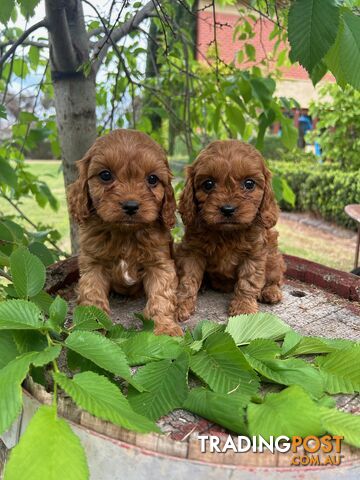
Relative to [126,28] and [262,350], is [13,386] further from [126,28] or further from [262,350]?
[126,28]

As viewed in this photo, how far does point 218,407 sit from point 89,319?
21.7 inches

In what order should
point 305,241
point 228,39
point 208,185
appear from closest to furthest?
1. point 208,185
2. point 228,39
3. point 305,241

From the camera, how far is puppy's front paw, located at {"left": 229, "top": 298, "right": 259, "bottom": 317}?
222 centimetres

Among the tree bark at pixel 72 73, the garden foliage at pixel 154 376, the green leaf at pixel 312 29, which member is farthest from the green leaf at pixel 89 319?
the tree bark at pixel 72 73

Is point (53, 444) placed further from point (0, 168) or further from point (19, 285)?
point (0, 168)

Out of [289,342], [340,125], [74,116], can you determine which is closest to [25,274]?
A: [289,342]

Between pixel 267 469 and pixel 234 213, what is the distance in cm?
112

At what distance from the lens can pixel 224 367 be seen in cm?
146

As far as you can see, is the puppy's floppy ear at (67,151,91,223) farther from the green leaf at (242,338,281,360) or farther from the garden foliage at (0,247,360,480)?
the green leaf at (242,338,281,360)

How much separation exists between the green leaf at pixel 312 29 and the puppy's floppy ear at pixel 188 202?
1088mm

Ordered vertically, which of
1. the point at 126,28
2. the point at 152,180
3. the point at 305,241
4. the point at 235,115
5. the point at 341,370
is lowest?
the point at 305,241

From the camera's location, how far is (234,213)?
2039 millimetres

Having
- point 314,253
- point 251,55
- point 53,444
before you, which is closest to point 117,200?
point 53,444

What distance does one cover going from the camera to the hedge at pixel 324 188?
9.00 meters
